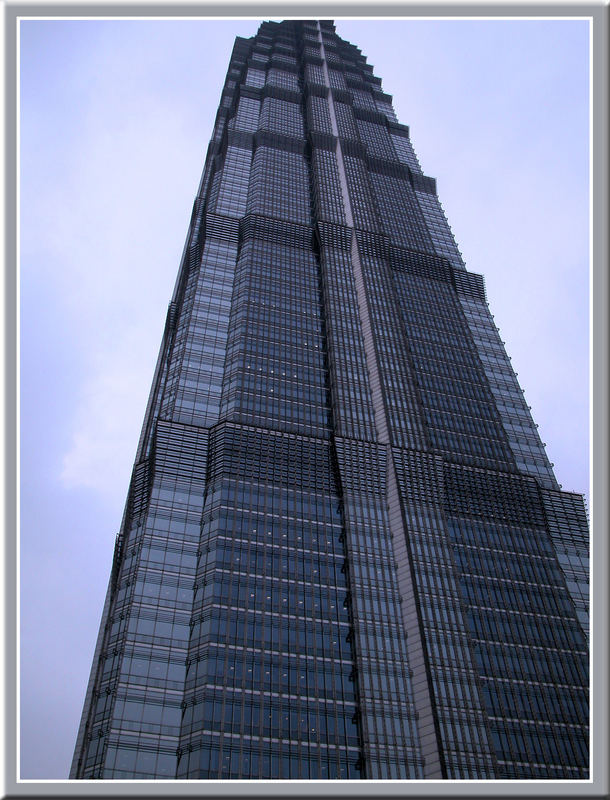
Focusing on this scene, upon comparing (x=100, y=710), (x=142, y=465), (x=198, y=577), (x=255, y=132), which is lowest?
(x=100, y=710)

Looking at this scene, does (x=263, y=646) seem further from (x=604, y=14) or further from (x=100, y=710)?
Result: (x=604, y=14)

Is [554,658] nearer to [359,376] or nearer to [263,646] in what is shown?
[263,646]

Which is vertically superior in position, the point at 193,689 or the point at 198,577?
the point at 198,577

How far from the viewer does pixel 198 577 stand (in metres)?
92.6

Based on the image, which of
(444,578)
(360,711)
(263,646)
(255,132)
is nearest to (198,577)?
(263,646)

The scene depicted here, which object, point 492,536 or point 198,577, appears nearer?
point 198,577

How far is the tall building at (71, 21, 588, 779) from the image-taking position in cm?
8150

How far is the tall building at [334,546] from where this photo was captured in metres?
81.5

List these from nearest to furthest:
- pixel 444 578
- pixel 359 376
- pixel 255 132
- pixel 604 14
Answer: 1. pixel 604 14
2. pixel 444 578
3. pixel 359 376
4. pixel 255 132

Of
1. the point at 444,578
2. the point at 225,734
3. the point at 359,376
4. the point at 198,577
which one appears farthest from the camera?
the point at 359,376

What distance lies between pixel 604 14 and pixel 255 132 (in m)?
186

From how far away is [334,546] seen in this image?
10106 cm

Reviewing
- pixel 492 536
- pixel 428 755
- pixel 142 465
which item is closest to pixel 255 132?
pixel 142 465

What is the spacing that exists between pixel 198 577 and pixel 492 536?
150 feet
